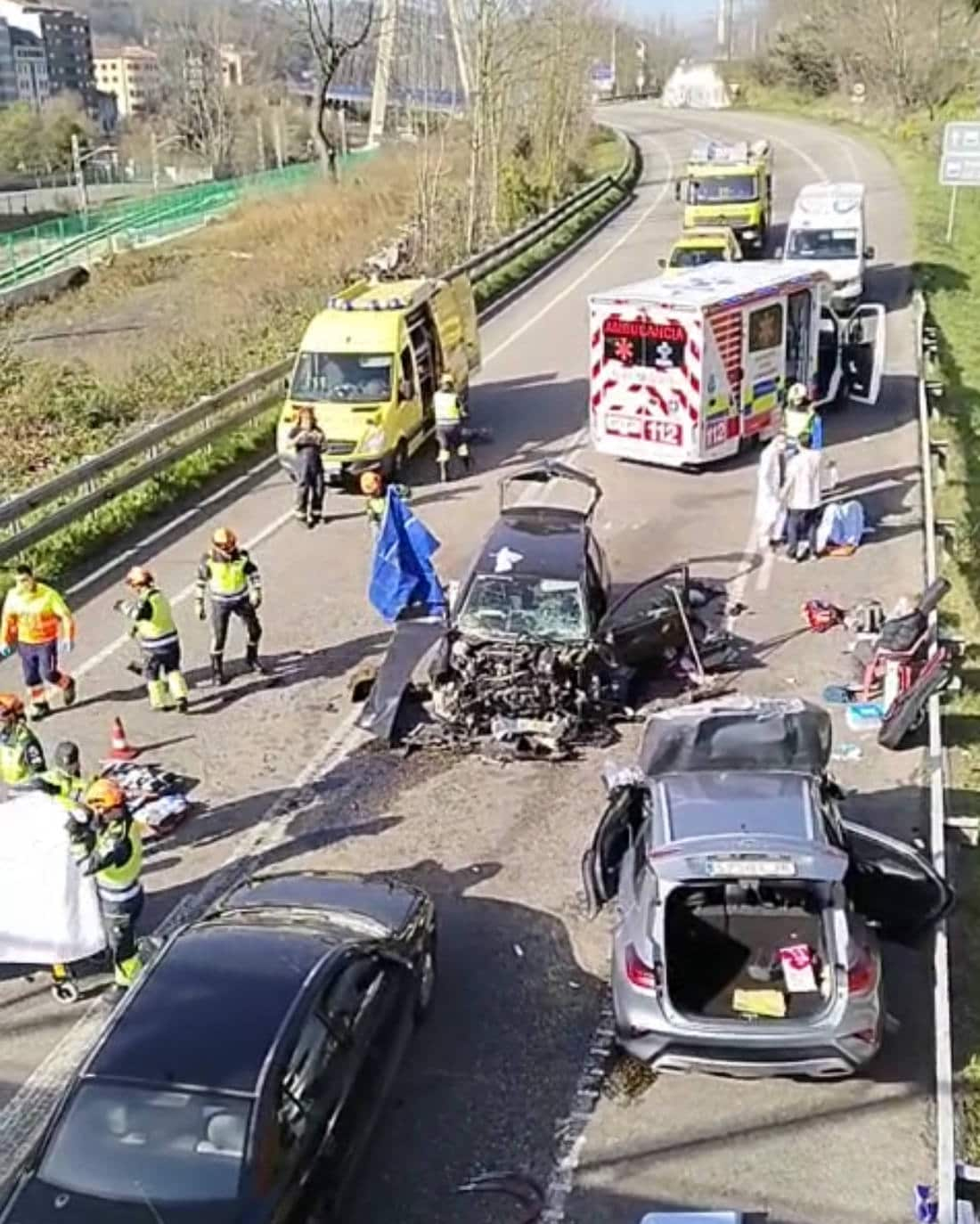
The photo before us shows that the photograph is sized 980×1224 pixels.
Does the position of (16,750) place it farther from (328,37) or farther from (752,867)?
(328,37)

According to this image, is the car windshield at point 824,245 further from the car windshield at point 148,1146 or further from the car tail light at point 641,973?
the car windshield at point 148,1146

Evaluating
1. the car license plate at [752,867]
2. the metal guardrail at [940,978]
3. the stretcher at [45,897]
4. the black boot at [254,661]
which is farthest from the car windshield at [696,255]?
the car license plate at [752,867]

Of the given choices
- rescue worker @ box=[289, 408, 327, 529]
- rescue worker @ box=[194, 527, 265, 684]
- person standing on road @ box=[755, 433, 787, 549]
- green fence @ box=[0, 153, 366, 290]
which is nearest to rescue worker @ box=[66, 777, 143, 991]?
rescue worker @ box=[194, 527, 265, 684]

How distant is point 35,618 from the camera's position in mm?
13414

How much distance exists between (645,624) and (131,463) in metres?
9.24

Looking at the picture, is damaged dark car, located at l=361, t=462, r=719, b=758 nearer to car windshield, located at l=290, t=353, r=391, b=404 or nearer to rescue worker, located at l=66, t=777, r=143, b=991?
rescue worker, located at l=66, t=777, r=143, b=991

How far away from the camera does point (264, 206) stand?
179 feet

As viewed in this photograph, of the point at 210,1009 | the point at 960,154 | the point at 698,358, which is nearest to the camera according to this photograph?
the point at 210,1009

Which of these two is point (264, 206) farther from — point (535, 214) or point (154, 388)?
point (154, 388)

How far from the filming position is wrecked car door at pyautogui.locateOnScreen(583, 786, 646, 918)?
949cm

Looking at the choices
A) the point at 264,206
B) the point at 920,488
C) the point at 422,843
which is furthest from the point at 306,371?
the point at 264,206

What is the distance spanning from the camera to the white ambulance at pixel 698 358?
20234 millimetres

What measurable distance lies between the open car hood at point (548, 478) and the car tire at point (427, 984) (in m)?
6.44

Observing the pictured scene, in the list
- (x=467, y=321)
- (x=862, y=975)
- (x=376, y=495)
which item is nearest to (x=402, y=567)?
(x=376, y=495)
